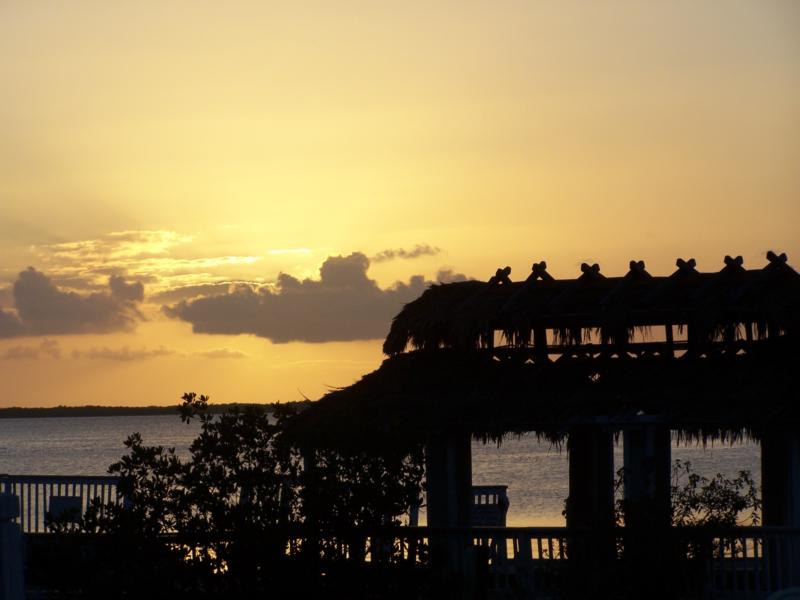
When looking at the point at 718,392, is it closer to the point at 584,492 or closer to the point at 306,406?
the point at 584,492

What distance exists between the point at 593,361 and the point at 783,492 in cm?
286

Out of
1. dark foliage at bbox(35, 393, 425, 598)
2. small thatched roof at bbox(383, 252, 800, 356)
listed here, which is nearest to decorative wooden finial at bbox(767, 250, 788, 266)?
small thatched roof at bbox(383, 252, 800, 356)

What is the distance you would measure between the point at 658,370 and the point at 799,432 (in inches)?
70.4

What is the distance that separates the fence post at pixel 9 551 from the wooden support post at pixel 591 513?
5.53m

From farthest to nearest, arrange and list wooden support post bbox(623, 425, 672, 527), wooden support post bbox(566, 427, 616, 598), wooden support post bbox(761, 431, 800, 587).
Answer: wooden support post bbox(623, 425, 672, 527), wooden support post bbox(761, 431, 800, 587), wooden support post bbox(566, 427, 616, 598)

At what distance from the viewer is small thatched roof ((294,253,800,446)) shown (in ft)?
48.3

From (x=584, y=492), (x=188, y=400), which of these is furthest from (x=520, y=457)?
(x=188, y=400)

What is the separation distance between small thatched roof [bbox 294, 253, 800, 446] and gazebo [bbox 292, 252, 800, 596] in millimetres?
19

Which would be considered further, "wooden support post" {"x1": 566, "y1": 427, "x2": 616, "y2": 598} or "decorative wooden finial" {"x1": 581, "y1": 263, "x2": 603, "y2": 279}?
"decorative wooden finial" {"x1": 581, "y1": 263, "x2": 603, "y2": 279}

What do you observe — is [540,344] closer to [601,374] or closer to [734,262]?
[601,374]

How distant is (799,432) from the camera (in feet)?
48.1

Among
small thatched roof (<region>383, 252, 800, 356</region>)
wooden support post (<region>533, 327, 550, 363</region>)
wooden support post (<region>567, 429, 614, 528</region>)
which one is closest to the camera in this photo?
small thatched roof (<region>383, 252, 800, 356</region>)

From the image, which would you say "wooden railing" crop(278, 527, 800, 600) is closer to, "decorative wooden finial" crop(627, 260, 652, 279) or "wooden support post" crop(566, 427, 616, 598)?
"wooden support post" crop(566, 427, 616, 598)

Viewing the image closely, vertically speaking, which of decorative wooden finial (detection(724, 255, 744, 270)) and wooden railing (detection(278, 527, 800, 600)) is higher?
decorative wooden finial (detection(724, 255, 744, 270))
